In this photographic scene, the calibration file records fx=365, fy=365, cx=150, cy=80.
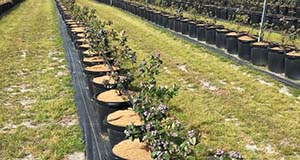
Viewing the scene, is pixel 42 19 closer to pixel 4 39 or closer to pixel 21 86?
pixel 4 39

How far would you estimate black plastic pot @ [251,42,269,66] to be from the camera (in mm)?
8738

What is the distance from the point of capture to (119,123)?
4207mm

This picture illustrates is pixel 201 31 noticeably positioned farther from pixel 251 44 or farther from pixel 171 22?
pixel 251 44

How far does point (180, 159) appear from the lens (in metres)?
2.98

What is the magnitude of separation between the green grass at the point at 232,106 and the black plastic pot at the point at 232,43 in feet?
1.56

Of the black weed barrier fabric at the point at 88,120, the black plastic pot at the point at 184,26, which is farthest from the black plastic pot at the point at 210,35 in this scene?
the black weed barrier fabric at the point at 88,120

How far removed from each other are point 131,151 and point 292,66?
5213mm

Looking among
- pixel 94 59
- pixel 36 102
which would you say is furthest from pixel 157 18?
pixel 36 102

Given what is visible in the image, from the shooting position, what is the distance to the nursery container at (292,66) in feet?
24.8

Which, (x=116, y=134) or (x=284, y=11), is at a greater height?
(x=284, y=11)

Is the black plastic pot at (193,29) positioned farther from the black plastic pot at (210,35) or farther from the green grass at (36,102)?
the green grass at (36,102)

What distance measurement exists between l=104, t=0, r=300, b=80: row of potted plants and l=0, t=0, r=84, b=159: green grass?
4.47 metres

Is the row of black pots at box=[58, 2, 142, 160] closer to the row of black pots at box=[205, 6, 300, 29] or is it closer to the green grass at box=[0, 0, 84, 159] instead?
the green grass at box=[0, 0, 84, 159]

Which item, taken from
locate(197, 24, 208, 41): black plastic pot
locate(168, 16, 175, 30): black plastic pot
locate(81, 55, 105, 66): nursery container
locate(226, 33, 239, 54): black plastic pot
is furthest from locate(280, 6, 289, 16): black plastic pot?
locate(81, 55, 105, 66): nursery container
